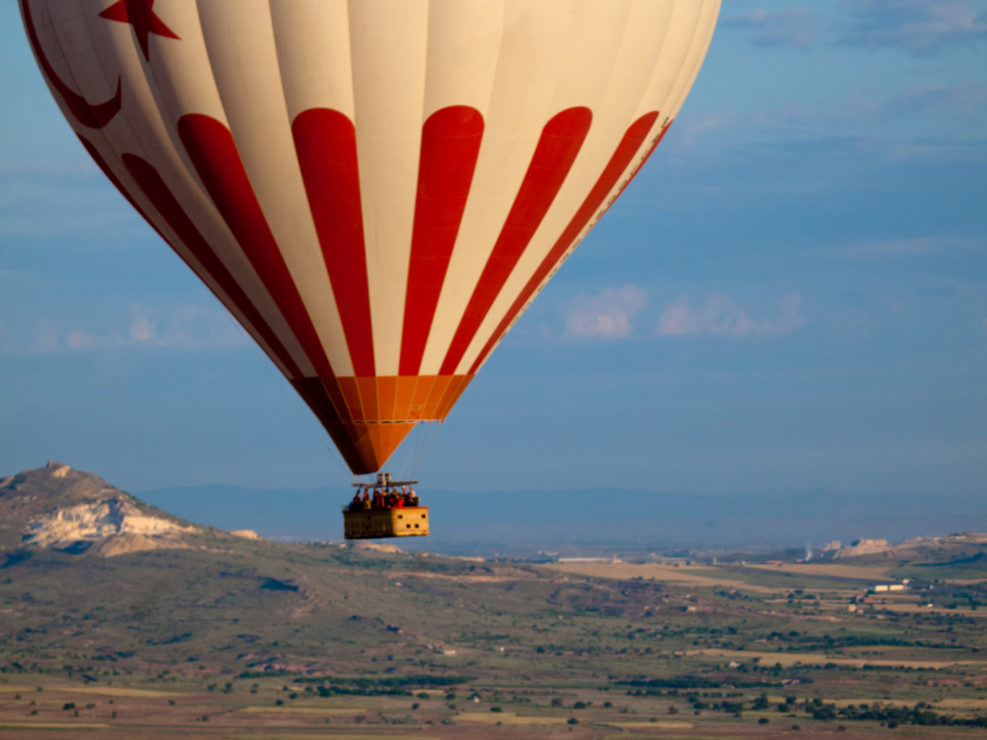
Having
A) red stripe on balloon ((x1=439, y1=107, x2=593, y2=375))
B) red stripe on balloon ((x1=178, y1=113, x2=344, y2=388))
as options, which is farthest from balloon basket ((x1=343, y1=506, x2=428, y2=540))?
red stripe on balloon ((x1=439, y1=107, x2=593, y2=375))

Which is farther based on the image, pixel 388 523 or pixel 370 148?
pixel 388 523

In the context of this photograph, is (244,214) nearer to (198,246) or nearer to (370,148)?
(198,246)

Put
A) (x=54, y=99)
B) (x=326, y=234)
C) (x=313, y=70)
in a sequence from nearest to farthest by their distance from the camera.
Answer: (x=313, y=70), (x=326, y=234), (x=54, y=99)

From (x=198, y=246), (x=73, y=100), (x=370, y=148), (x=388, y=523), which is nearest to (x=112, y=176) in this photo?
(x=73, y=100)

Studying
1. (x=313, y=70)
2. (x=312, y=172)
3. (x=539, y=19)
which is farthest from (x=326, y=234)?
(x=539, y=19)

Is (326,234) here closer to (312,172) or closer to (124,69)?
(312,172)

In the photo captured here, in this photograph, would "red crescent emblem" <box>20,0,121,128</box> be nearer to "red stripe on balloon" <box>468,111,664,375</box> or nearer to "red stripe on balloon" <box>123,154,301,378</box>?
"red stripe on balloon" <box>123,154,301,378</box>

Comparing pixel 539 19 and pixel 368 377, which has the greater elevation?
pixel 539 19
